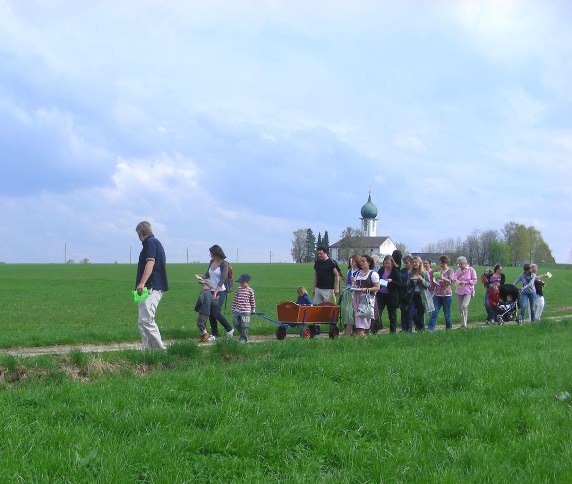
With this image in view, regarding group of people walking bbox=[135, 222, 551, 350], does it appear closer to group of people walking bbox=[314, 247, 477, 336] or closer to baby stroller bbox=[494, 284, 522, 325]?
group of people walking bbox=[314, 247, 477, 336]

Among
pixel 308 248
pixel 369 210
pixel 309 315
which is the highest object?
pixel 369 210

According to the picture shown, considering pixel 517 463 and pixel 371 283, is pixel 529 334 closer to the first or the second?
pixel 371 283

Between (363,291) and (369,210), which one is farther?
(369,210)

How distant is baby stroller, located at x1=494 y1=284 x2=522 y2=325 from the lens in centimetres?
1897

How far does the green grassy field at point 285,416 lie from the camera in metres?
4.81

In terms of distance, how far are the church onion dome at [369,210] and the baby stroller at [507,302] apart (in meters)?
144

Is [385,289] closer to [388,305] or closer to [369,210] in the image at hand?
[388,305]

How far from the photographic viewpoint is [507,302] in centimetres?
1917

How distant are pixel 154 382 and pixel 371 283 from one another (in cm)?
698

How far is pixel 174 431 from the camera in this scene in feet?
17.8

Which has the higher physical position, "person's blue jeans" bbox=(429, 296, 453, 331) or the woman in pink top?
the woman in pink top

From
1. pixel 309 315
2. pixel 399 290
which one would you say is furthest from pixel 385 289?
pixel 309 315

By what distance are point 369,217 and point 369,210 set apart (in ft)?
6.20

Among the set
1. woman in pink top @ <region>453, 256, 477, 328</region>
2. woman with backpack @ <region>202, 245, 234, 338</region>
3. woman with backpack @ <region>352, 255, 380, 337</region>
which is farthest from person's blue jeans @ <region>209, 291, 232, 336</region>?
woman in pink top @ <region>453, 256, 477, 328</region>
